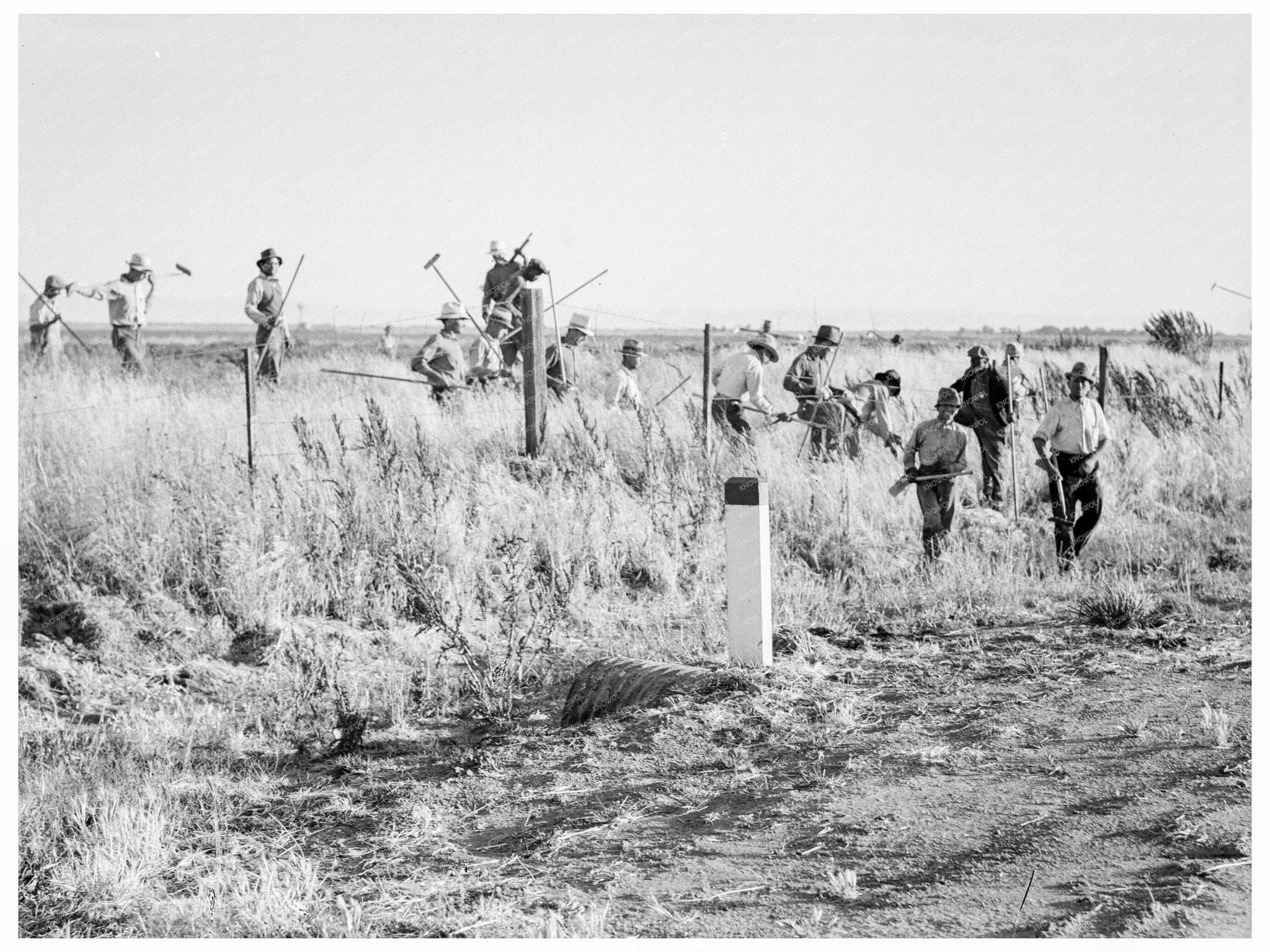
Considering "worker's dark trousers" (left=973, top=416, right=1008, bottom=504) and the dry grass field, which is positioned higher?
Answer: "worker's dark trousers" (left=973, top=416, right=1008, bottom=504)

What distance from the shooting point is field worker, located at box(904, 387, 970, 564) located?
9.52 meters

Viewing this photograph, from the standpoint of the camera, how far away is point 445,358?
13.3m

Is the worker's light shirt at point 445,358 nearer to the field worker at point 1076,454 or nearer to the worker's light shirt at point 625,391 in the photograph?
the worker's light shirt at point 625,391

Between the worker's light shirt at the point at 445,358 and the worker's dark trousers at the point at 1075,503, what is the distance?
20.8 feet

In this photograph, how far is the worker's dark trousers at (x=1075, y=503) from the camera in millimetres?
9500

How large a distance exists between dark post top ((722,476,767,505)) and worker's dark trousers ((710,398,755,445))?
575cm

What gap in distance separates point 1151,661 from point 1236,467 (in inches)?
254

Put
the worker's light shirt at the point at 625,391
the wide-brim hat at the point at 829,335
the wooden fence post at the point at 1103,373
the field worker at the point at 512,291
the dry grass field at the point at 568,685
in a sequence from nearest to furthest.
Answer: the dry grass field at the point at 568,685
the wide-brim hat at the point at 829,335
the worker's light shirt at the point at 625,391
the wooden fence post at the point at 1103,373
the field worker at the point at 512,291

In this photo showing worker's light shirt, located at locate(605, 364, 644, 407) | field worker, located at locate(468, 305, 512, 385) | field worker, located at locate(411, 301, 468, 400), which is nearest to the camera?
worker's light shirt, located at locate(605, 364, 644, 407)

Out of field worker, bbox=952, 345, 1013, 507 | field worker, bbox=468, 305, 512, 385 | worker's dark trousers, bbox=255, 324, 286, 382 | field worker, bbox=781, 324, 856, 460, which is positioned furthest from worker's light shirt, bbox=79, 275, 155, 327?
field worker, bbox=952, 345, 1013, 507

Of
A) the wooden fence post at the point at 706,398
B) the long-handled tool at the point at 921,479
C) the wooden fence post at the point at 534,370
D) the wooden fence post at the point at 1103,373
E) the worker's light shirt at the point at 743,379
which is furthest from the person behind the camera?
the wooden fence post at the point at 1103,373

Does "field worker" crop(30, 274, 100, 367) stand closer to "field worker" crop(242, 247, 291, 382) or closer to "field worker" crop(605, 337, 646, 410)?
"field worker" crop(242, 247, 291, 382)

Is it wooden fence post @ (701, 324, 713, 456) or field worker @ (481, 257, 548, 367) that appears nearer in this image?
wooden fence post @ (701, 324, 713, 456)

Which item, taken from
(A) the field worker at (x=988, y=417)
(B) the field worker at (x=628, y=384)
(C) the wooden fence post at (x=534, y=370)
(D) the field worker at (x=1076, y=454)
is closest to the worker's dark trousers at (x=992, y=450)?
(A) the field worker at (x=988, y=417)
